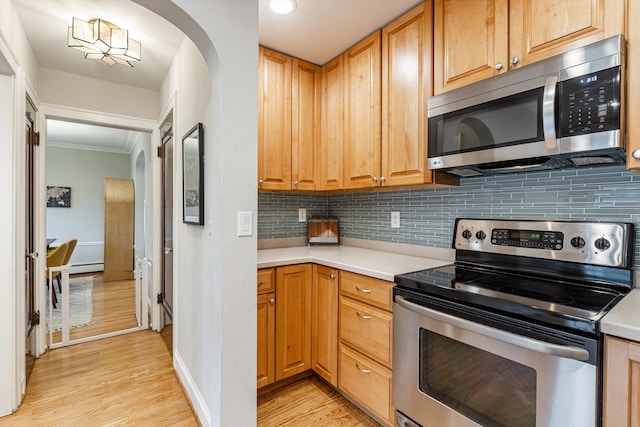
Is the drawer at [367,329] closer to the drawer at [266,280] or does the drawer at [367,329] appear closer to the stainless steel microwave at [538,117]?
the drawer at [266,280]

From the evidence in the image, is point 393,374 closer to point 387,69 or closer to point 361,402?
point 361,402

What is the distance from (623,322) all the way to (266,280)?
5.01 ft

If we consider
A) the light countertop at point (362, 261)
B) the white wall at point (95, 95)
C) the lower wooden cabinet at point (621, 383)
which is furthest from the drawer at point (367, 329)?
the white wall at point (95, 95)

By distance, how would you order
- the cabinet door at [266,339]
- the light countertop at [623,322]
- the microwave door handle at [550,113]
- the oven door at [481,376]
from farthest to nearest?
the cabinet door at [266,339] → the microwave door handle at [550,113] → the oven door at [481,376] → the light countertop at [623,322]

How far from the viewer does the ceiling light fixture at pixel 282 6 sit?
172cm

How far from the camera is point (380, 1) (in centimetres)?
174

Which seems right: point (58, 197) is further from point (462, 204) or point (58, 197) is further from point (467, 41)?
point (467, 41)

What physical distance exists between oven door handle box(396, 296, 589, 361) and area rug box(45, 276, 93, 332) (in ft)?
10.4

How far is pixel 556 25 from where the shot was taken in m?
1.27

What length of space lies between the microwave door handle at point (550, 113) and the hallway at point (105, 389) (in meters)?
2.24

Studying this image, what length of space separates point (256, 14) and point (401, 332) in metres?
1.62

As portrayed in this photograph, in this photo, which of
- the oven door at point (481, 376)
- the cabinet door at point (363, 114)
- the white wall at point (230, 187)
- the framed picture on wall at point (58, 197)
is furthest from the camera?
the framed picture on wall at point (58, 197)

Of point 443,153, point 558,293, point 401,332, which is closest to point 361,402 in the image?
point 401,332

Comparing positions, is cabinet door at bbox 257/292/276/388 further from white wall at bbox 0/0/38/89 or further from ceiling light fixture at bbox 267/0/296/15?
white wall at bbox 0/0/38/89
